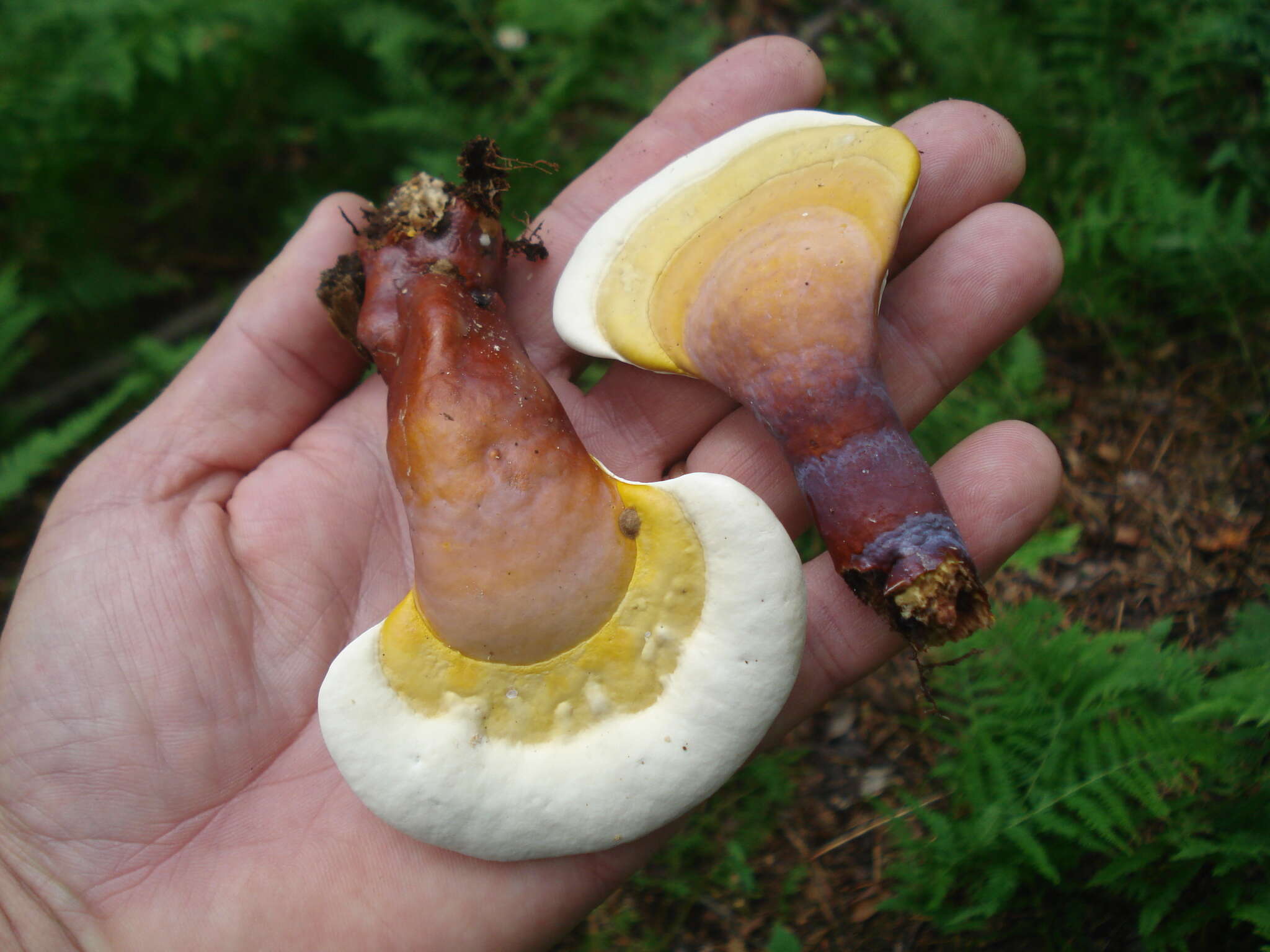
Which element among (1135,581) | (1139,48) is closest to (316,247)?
(1135,581)

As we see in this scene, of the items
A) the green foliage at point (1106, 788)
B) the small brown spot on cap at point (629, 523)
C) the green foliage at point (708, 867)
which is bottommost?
the green foliage at point (708, 867)

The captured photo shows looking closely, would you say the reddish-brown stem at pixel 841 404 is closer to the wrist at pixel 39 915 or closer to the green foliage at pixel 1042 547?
the green foliage at pixel 1042 547

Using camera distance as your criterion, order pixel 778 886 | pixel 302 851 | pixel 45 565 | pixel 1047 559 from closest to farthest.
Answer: pixel 302 851 < pixel 45 565 < pixel 778 886 < pixel 1047 559

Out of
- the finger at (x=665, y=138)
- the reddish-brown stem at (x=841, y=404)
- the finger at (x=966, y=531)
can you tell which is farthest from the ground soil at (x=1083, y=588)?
the finger at (x=665, y=138)

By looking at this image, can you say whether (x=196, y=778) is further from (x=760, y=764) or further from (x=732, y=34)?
(x=732, y=34)

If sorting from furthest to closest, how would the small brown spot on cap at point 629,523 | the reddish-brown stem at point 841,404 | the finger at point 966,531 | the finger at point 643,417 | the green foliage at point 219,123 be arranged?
the green foliage at point 219,123 < the finger at point 643,417 < the finger at point 966,531 < the small brown spot on cap at point 629,523 < the reddish-brown stem at point 841,404

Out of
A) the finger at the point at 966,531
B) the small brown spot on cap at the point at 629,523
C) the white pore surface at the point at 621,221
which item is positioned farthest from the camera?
the white pore surface at the point at 621,221

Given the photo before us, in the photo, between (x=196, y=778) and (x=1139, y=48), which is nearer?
(x=196, y=778)
